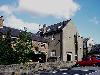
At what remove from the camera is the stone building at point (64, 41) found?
51.8m

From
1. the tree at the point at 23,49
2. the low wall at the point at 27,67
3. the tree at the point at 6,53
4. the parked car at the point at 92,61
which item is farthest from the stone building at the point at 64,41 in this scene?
the tree at the point at 6,53

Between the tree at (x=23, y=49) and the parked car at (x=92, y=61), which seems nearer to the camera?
the tree at (x=23, y=49)

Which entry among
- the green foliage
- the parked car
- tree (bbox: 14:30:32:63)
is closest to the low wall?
tree (bbox: 14:30:32:63)

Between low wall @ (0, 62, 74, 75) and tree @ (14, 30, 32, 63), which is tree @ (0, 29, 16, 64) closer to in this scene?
tree @ (14, 30, 32, 63)

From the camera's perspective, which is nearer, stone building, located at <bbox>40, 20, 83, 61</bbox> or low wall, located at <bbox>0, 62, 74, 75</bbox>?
low wall, located at <bbox>0, 62, 74, 75</bbox>

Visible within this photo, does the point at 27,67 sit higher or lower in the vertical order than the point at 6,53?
lower

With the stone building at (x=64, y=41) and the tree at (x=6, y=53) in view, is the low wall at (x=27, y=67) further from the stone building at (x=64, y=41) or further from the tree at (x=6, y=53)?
the stone building at (x=64, y=41)

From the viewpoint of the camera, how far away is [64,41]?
52062 mm

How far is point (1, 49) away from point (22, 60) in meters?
3.62

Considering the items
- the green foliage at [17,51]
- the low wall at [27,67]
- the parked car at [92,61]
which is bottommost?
the low wall at [27,67]

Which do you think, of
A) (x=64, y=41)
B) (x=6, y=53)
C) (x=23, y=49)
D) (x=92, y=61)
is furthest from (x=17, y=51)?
(x=64, y=41)

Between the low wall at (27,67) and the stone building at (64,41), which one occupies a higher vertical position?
the stone building at (64,41)

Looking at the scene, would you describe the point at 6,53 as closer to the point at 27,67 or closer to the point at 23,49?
the point at 23,49

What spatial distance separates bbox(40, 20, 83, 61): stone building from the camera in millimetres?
51781
